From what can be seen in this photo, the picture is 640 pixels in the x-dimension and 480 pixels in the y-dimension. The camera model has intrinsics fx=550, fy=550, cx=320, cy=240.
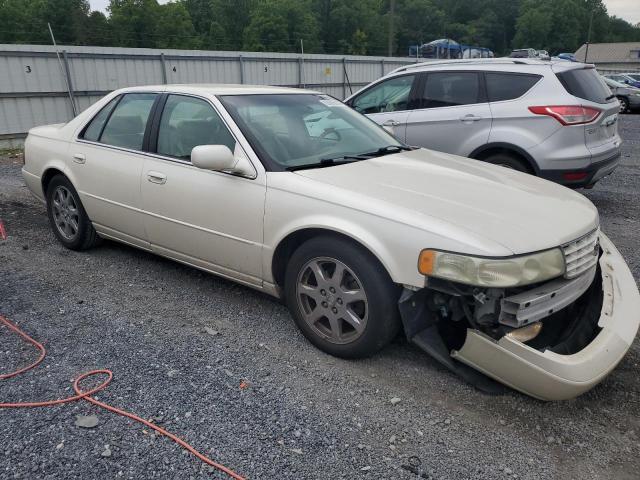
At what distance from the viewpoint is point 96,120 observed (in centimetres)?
476

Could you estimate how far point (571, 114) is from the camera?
5828 mm

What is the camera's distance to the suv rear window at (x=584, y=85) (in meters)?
6.00

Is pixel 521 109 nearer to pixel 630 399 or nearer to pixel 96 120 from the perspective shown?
pixel 630 399

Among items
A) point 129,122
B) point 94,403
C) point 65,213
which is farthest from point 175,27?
point 94,403

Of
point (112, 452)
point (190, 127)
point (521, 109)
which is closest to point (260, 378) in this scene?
point (112, 452)

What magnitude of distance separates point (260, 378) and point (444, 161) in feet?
6.77

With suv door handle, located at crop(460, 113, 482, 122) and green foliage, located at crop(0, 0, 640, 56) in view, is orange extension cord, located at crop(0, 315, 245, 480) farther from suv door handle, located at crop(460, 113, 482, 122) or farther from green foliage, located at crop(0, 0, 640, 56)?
green foliage, located at crop(0, 0, 640, 56)

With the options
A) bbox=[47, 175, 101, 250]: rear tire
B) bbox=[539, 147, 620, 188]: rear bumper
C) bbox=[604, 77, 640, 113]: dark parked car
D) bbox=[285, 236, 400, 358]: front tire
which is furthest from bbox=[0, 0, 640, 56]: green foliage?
bbox=[285, 236, 400, 358]: front tire

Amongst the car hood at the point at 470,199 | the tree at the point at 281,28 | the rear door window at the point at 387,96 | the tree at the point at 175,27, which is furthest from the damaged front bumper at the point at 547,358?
the tree at the point at 281,28

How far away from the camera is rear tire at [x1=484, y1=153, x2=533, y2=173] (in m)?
6.11

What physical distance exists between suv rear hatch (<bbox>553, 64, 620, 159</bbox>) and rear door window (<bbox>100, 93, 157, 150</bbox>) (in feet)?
14.5

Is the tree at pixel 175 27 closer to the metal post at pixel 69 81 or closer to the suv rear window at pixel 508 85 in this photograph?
the metal post at pixel 69 81

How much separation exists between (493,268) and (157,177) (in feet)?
8.27

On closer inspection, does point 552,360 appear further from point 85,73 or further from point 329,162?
point 85,73
